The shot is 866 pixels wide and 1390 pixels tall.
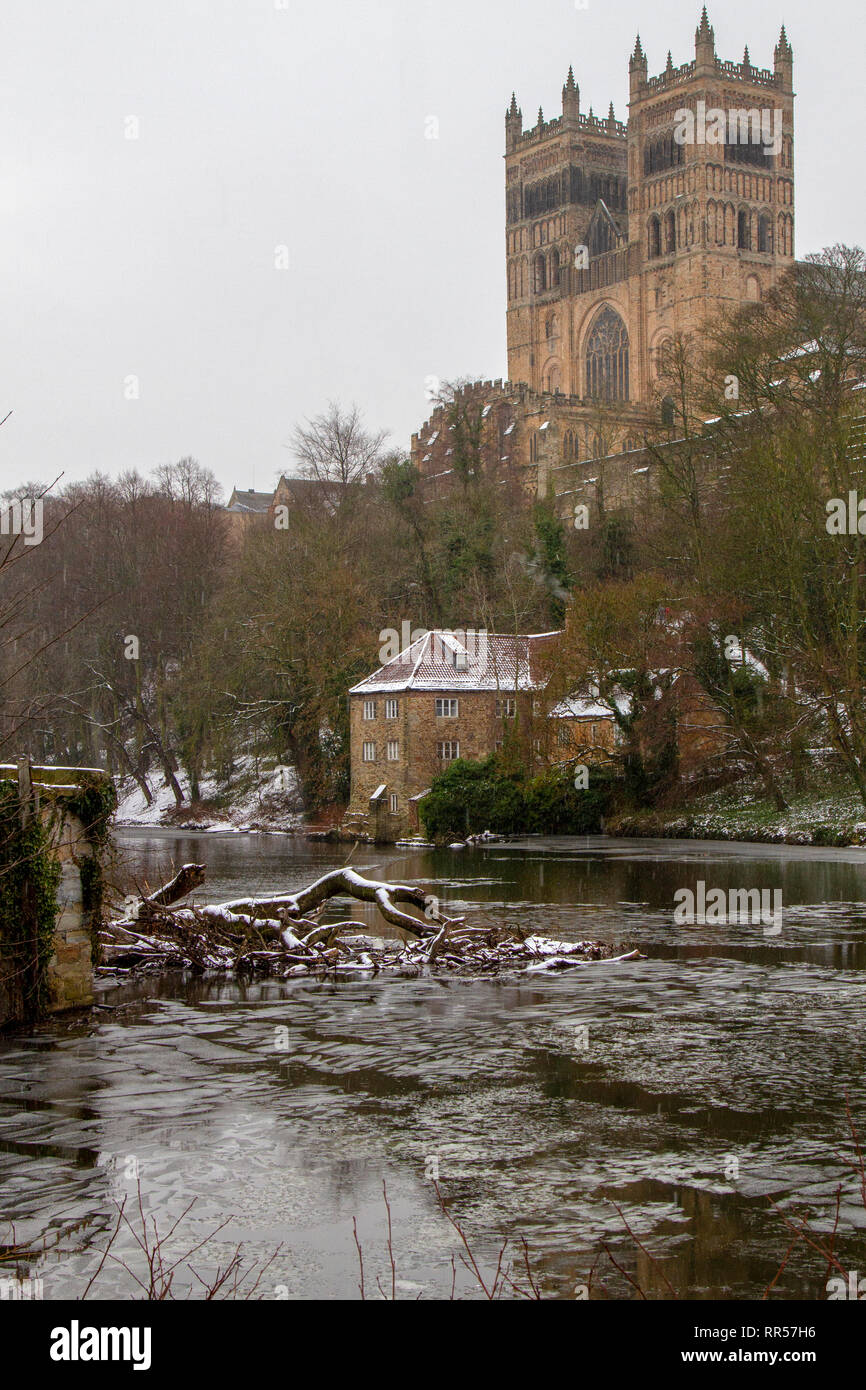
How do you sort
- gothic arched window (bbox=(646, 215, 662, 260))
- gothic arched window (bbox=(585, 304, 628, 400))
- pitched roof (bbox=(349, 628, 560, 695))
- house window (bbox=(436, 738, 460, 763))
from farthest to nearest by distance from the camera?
gothic arched window (bbox=(585, 304, 628, 400))
gothic arched window (bbox=(646, 215, 662, 260))
pitched roof (bbox=(349, 628, 560, 695))
house window (bbox=(436, 738, 460, 763))

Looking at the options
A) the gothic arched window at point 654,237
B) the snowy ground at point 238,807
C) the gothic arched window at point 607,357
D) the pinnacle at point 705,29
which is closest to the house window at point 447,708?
the snowy ground at point 238,807

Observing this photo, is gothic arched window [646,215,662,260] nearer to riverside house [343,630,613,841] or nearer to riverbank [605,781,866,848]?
riverside house [343,630,613,841]

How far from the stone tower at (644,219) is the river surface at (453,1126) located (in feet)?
256

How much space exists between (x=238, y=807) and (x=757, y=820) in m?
23.2

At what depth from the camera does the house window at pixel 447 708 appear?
49.7m

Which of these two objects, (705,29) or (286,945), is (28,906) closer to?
(286,945)

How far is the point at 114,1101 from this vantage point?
11016 millimetres

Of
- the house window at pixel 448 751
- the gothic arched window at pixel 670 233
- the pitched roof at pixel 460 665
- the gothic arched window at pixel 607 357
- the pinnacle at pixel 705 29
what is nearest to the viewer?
the house window at pixel 448 751

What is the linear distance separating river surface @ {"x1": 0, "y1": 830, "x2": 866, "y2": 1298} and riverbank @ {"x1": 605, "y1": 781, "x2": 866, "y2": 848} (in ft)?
67.1

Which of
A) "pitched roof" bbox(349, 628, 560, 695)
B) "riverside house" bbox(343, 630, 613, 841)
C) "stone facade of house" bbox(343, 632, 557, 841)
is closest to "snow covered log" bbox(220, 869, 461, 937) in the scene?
"riverside house" bbox(343, 630, 613, 841)

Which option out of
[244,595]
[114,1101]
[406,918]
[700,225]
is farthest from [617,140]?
[114,1101]

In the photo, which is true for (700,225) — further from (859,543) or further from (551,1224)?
(551,1224)

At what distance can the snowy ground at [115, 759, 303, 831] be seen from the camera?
55500 millimetres

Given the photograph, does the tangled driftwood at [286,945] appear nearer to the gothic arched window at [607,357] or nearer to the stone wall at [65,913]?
the stone wall at [65,913]
